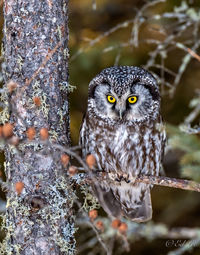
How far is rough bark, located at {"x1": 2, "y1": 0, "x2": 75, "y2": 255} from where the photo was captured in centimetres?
349

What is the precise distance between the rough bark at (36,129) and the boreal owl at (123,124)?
2.31ft

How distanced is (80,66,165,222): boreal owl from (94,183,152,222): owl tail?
1.05ft

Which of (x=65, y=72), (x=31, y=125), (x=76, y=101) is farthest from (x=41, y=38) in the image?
(x=76, y=101)

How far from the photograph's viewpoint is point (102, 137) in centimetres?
451

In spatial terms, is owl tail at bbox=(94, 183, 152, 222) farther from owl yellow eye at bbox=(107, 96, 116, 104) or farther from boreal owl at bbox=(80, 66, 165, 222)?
owl yellow eye at bbox=(107, 96, 116, 104)

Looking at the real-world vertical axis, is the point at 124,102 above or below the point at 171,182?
above

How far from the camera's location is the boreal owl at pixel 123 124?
169 inches

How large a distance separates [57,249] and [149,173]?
1.41 metres

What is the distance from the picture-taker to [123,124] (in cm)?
442

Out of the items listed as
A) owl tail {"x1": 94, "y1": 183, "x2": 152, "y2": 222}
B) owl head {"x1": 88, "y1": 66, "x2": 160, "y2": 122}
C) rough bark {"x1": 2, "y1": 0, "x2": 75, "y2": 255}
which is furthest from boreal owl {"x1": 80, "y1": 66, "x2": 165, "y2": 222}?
rough bark {"x1": 2, "y1": 0, "x2": 75, "y2": 255}

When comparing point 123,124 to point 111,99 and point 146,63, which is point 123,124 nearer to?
point 111,99

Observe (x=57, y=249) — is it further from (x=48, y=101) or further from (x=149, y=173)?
(x=149, y=173)

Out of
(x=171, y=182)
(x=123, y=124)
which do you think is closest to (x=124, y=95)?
(x=123, y=124)

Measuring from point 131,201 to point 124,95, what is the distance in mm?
1288
